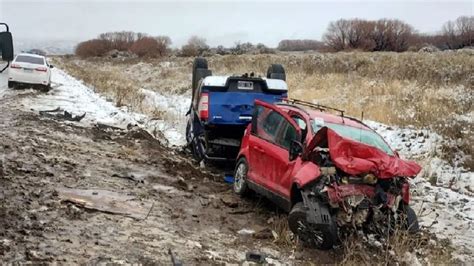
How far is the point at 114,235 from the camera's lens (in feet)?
20.8

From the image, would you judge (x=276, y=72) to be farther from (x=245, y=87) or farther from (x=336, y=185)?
(x=336, y=185)

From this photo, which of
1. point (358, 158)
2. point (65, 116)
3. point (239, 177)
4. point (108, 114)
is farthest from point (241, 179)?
point (108, 114)

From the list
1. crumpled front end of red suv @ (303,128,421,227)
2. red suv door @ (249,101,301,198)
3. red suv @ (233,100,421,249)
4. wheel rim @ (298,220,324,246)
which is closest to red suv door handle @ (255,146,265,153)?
red suv door @ (249,101,301,198)

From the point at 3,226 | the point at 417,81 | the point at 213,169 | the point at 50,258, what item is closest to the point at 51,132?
the point at 213,169

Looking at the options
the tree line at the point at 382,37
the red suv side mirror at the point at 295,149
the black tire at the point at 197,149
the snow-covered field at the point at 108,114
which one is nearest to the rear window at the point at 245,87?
the black tire at the point at 197,149

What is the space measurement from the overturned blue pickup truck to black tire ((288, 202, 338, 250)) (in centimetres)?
406

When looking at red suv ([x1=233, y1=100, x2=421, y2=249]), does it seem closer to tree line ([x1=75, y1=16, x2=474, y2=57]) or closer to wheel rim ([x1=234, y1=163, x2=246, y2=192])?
wheel rim ([x1=234, y1=163, x2=246, y2=192])

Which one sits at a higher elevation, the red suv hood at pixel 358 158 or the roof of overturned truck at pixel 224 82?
the roof of overturned truck at pixel 224 82

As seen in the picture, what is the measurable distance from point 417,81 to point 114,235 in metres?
16.7

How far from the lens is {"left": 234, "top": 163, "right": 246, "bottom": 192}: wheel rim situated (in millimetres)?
9203

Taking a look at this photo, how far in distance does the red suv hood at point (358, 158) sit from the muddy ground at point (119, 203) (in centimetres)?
106

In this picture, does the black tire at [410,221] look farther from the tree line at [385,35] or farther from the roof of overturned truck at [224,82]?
the tree line at [385,35]

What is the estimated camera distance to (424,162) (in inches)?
469

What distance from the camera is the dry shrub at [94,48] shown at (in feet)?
277
